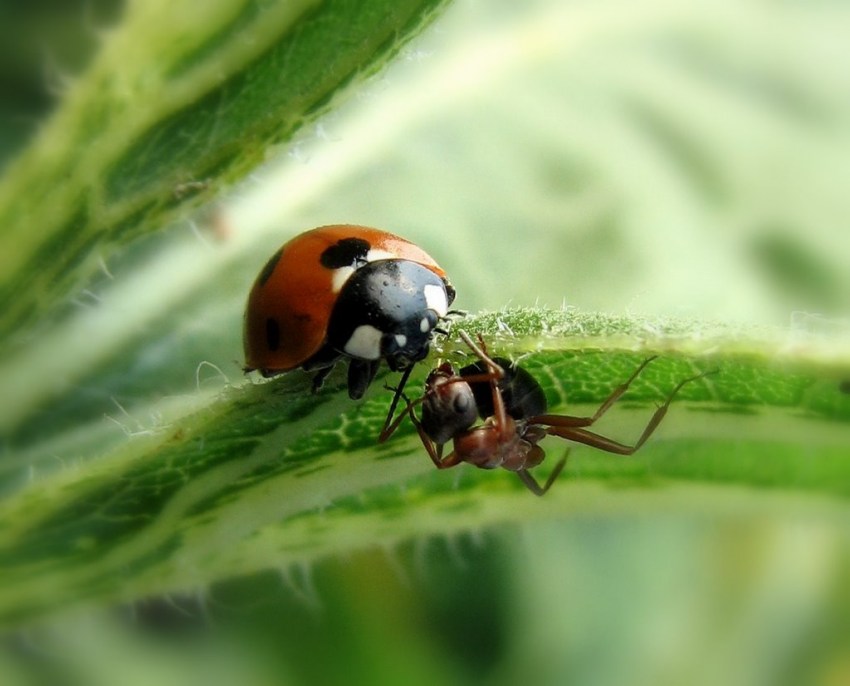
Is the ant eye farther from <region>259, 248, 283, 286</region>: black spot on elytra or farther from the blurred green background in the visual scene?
<region>259, 248, 283, 286</region>: black spot on elytra

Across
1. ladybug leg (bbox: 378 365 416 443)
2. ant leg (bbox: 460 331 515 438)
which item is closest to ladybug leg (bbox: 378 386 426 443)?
ladybug leg (bbox: 378 365 416 443)

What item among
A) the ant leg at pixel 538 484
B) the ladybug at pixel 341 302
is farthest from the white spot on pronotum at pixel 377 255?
the ant leg at pixel 538 484

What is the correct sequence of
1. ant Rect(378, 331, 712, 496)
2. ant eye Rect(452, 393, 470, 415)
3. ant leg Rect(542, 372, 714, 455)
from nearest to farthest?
ant leg Rect(542, 372, 714, 455) → ant Rect(378, 331, 712, 496) → ant eye Rect(452, 393, 470, 415)

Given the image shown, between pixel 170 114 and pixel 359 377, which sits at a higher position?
pixel 170 114

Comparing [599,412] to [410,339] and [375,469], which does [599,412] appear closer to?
[375,469]

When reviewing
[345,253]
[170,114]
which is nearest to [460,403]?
[345,253]
